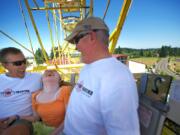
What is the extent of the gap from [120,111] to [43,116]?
1.04m

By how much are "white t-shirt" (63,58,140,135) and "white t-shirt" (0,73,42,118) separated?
83cm

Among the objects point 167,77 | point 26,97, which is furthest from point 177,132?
point 26,97

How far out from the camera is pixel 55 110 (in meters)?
1.71

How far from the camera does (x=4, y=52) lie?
199 centimetres

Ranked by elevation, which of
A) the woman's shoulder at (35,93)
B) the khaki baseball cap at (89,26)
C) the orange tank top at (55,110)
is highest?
the khaki baseball cap at (89,26)

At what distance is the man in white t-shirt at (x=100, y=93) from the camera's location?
0.90 m

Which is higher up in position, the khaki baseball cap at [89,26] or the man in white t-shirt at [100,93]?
the khaki baseball cap at [89,26]

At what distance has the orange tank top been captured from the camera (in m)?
1.71

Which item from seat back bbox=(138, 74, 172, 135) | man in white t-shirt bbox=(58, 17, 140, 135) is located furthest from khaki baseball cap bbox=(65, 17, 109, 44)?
seat back bbox=(138, 74, 172, 135)

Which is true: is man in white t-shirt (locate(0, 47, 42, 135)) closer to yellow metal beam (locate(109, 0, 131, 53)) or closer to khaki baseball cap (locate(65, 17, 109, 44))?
khaki baseball cap (locate(65, 17, 109, 44))

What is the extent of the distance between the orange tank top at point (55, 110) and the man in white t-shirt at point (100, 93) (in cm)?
42

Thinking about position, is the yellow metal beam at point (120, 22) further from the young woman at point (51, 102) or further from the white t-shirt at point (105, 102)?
the white t-shirt at point (105, 102)

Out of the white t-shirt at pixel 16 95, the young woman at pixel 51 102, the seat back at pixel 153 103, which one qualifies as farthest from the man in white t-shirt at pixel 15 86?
the seat back at pixel 153 103

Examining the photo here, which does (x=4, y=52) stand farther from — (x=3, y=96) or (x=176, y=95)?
(x=176, y=95)
